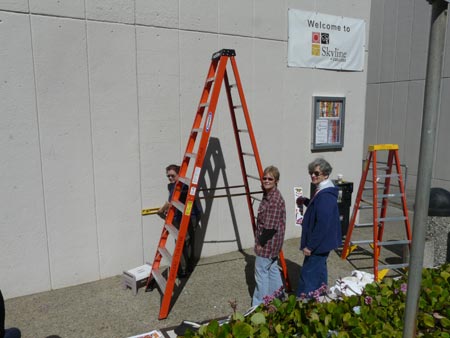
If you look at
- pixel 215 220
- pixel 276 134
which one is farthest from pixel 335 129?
pixel 215 220

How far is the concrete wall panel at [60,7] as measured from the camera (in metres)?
4.01

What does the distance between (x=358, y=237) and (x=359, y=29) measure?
3.62 meters

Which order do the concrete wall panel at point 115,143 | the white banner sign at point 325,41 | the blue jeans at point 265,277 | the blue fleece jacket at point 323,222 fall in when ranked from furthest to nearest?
the white banner sign at point 325,41 → the concrete wall panel at point 115,143 → the blue jeans at point 265,277 → the blue fleece jacket at point 323,222

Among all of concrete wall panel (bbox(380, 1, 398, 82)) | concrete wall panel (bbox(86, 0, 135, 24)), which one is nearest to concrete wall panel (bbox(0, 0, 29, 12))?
concrete wall panel (bbox(86, 0, 135, 24))

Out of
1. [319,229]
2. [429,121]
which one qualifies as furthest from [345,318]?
[319,229]

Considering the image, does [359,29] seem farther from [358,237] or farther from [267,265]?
[267,265]

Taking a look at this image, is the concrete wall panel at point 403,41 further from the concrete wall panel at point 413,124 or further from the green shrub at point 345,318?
the green shrub at point 345,318

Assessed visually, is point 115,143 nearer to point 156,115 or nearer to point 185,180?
point 156,115

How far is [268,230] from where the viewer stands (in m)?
3.71

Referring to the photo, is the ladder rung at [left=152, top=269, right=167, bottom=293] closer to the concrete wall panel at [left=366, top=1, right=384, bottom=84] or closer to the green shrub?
the green shrub

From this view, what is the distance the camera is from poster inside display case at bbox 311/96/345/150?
20.0 ft

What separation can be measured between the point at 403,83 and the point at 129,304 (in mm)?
9789

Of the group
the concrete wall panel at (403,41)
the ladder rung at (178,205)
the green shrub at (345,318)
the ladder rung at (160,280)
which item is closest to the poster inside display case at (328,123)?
the ladder rung at (178,205)

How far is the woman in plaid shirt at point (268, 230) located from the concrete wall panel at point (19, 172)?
8.40 feet
